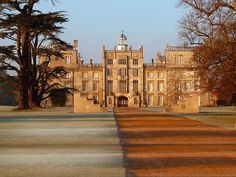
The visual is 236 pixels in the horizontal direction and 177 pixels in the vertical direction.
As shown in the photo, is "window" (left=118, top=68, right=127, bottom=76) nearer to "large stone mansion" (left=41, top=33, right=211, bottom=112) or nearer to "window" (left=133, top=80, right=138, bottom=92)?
"large stone mansion" (left=41, top=33, right=211, bottom=112)

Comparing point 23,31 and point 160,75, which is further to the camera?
point 160,75

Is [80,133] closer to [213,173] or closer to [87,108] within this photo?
[213,173]

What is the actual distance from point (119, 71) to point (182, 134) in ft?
321

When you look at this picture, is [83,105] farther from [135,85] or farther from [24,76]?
[135,85]

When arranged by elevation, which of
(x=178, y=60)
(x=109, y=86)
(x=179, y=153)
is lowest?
(x=179, y=153)

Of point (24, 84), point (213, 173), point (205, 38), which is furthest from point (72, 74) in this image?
point (213, 173)

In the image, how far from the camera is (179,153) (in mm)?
12258

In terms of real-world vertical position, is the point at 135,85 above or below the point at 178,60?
below

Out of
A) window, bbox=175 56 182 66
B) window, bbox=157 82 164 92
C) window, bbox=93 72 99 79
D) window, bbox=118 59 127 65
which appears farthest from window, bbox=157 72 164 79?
window, bbox=93 72 99 79

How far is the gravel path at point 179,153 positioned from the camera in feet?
32.0

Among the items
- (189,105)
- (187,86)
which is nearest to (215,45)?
(189,105)

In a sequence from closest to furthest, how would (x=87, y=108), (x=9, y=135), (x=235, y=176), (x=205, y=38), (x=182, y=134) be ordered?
(x=235, y=176) < (x=9, y=135) < (x=182, y=134) < (x=205, y=38) < (x=87, y=108)

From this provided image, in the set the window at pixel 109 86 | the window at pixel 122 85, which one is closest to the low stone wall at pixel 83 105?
the window at pixel 109 86

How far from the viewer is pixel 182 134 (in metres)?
17.7
